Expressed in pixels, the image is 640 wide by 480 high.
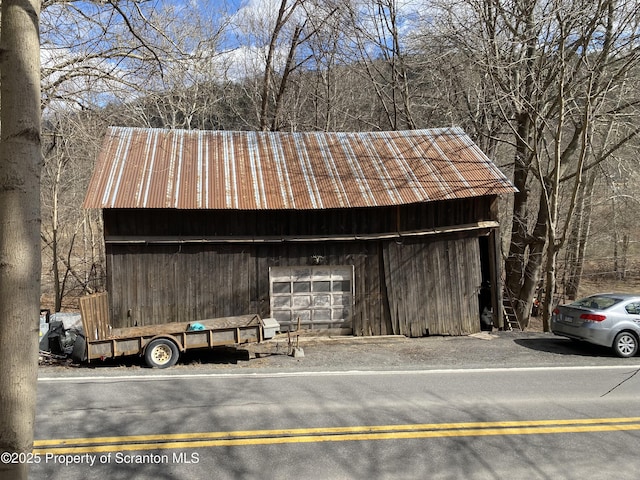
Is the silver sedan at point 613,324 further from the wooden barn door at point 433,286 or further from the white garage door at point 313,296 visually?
the white garage door at point 313,296

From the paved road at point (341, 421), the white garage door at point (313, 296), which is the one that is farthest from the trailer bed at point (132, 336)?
the white garage door at point (313, 296)

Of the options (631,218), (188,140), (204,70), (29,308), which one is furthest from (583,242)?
(29,308)

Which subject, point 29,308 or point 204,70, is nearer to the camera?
point 29,308

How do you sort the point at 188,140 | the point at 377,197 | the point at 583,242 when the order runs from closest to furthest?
the point at 377,197, the point at 188,140, the point at 583,242

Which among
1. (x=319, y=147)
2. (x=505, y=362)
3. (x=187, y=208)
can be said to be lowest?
(x=505, y=362)

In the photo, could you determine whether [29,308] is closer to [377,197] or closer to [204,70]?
[204,70]

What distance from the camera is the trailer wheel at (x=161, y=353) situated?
10719 millimetres

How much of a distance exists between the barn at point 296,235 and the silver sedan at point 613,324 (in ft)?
10.6

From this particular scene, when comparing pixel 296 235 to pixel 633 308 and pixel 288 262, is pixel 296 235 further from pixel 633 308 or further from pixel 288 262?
pixel 633 308

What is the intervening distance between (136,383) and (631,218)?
29.9 metres

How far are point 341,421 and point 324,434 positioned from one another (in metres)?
0.53

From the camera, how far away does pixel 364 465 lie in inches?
227

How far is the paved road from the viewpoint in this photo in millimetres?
5750

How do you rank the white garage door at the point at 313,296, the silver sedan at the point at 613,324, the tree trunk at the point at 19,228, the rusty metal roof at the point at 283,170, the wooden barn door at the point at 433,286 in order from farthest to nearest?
1. the wooden barn door at the point at 433,286
2. the white garage door at the point at 313,296
3. the rusty metal roof at the point at 283,170
4. the silver sedan at the point at 613,324
5. the tree trunk at the point at 19,228
